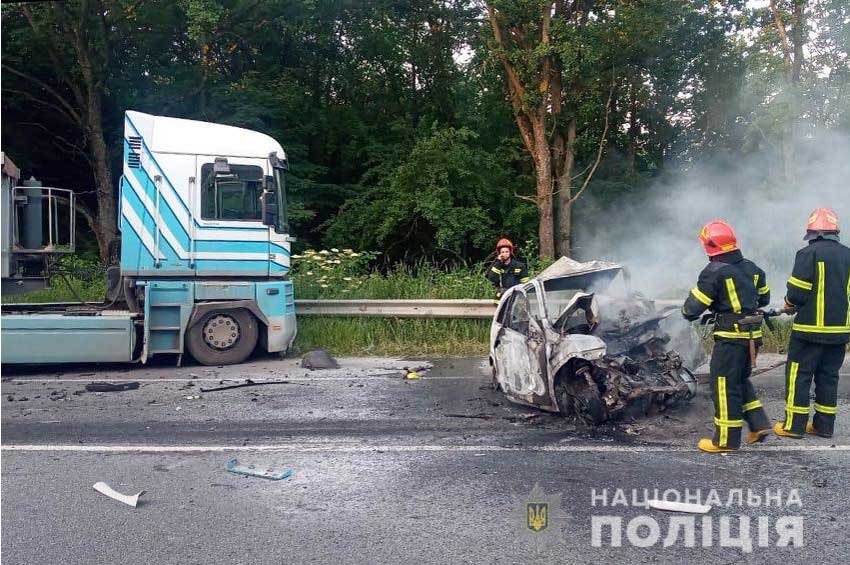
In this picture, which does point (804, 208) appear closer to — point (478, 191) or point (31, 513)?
point (478, 191)

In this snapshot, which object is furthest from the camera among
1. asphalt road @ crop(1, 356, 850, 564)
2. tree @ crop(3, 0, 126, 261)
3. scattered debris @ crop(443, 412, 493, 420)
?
tree @ crop(3, 0, 126, 261)

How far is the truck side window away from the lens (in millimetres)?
8844

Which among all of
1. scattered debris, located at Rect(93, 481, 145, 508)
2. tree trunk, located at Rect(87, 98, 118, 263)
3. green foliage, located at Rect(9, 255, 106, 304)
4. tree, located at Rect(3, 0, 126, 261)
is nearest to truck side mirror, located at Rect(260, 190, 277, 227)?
green foliage, located at Rect(9, 255, 106, 304)

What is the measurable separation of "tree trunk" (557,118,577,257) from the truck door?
34.0 feet

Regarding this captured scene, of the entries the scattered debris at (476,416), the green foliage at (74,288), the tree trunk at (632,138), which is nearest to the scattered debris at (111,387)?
the green foliage at (74,288)

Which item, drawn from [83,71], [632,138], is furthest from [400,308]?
[632,138]

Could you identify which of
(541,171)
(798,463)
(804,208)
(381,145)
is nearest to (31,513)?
(798,463)

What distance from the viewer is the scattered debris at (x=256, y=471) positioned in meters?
4.73

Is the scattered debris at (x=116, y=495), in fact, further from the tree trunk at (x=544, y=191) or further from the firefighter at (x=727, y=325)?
the tree trunk at (x=544, y=191)

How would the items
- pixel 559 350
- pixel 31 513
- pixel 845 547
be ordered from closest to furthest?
pixel 845 547 → pixel 31 513 → pixel 559 350

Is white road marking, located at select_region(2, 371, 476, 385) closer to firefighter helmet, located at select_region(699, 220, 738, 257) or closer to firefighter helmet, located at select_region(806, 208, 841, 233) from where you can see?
firefighter helmet, located at select_region(699, 220, 738, 257)

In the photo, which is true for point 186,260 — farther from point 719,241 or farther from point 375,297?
point 719,241

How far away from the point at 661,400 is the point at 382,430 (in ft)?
7.59

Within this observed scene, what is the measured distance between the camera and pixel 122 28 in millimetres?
16672
